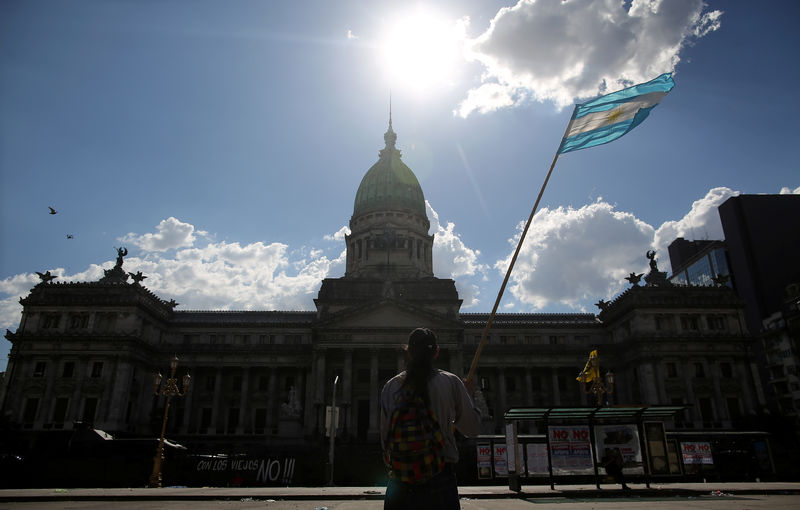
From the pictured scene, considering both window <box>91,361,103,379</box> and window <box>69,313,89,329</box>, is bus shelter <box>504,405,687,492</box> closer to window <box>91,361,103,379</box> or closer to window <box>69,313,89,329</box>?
window <box>91,361,103,379</box>

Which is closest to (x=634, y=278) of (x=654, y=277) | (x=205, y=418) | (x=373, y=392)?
(x=654, y=277)

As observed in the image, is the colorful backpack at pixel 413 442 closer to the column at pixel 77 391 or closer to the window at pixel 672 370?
the column at pixel 77 391

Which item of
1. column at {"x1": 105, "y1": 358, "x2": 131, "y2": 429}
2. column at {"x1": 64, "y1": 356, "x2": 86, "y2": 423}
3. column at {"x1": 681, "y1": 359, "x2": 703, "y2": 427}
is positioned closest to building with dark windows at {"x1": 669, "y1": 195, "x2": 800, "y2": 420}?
column at {"x1": 681, "y1": 359, "x2": 703, "y2": 427}

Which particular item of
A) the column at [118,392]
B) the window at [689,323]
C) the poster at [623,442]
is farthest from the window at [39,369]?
the window at [689,323]

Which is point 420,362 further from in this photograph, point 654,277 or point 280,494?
point 654,277

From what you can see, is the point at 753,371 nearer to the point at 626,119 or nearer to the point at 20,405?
the point at 626,119

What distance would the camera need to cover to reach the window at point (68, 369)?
2141 inches

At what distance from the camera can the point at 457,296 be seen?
6066 cm

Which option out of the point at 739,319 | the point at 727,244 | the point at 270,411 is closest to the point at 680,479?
the point at 739,319

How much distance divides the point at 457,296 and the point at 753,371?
114ft

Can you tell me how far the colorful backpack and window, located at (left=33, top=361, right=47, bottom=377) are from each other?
211ft

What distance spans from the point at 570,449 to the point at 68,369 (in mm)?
55274

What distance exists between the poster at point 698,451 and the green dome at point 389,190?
184ft

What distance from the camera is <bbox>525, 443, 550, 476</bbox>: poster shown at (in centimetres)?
2427
